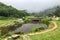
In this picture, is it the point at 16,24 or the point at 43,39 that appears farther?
the point at 16,24

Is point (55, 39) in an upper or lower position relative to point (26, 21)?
upper

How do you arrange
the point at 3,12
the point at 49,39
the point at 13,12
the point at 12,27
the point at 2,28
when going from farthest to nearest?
the point at 13,12
the point at 3,12
the point at 12,27
the point at 2,28
the point at 49,39

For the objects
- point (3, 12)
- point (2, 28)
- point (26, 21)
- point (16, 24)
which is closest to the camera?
point (2, 28)

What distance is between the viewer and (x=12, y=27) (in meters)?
21.7

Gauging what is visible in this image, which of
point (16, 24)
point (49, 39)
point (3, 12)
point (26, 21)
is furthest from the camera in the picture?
point (3, 12)

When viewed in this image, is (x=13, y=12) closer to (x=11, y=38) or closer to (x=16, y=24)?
(x=16, y=24)

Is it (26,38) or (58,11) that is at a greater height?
(26,38)

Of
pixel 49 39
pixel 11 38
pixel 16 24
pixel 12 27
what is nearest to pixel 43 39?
pixel 49 39

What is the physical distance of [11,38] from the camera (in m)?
13.7

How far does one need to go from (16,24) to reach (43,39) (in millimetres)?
10785

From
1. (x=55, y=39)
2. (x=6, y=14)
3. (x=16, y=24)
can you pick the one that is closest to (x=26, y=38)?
(x=55, y=39)

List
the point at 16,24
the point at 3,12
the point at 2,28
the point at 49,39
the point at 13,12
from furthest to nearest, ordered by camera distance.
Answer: the point at 13,12
the point at 3,12
the point at 16,24
the point at 2,28
the point at 49,39

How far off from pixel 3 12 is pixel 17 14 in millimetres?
3748

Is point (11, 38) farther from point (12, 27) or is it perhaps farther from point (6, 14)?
point (6, 14)
